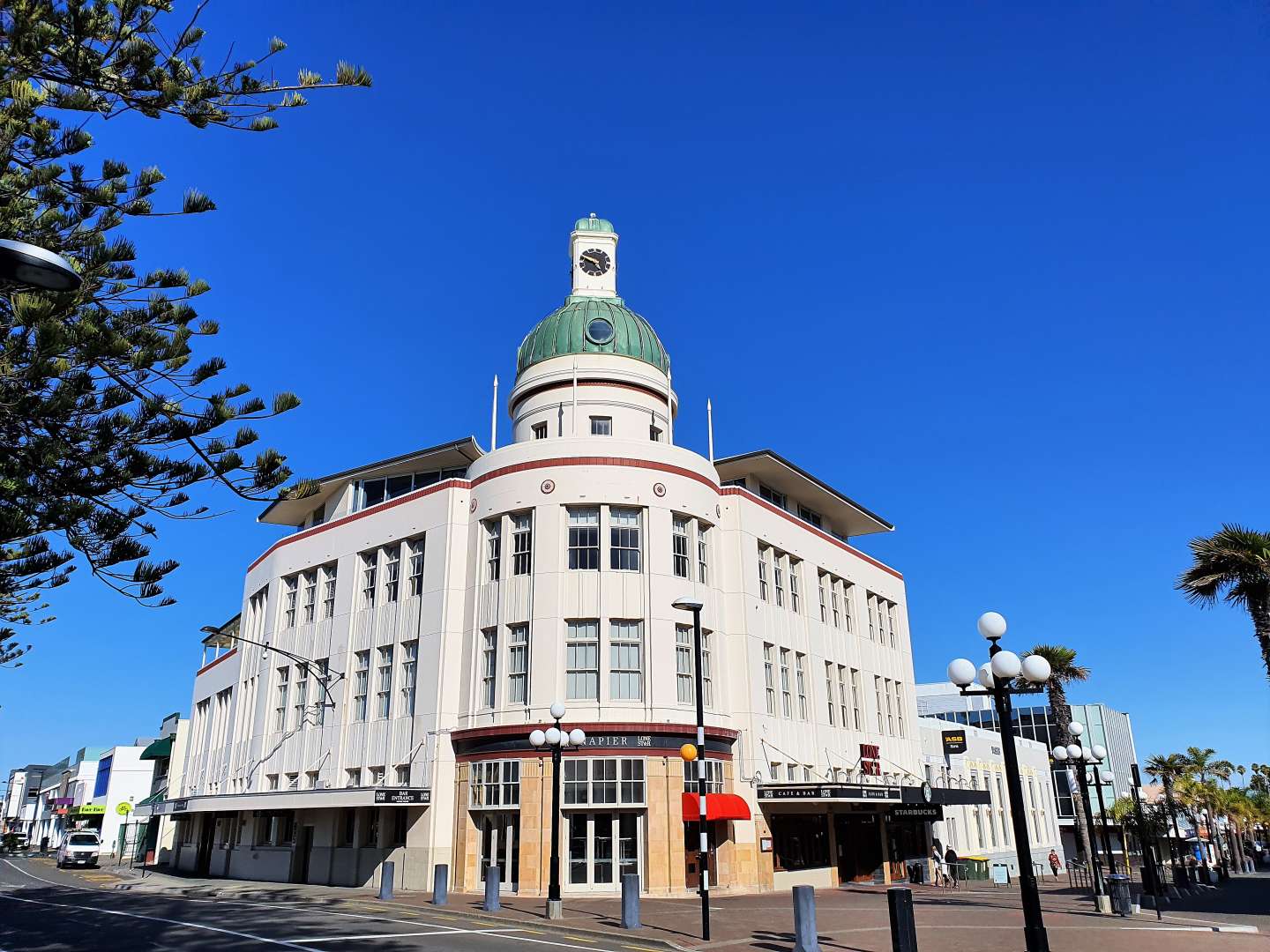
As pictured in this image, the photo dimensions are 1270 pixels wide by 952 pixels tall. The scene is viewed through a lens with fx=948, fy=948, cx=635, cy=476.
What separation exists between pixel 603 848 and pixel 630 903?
26.8ft

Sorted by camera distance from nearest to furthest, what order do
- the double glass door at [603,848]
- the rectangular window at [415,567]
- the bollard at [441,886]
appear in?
the bollard at [441,886] → the double glass door at [603,848] → the rectangular window at [415,567]

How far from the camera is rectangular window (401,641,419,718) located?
33.3 meters

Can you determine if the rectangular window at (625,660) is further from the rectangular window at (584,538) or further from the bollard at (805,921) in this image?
the bollard at (805,921)

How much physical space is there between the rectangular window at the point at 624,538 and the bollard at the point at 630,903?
1231cm

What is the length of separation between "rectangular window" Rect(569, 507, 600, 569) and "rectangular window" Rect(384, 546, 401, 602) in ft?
26.2

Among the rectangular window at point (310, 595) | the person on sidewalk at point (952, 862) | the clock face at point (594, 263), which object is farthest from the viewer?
the clock face at point (594, 263)

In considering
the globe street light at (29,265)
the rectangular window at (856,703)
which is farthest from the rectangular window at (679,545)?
the globe street light at (29,265)

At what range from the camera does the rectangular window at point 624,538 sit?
31359 mm

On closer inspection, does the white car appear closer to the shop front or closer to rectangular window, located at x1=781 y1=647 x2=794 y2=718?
the shop front

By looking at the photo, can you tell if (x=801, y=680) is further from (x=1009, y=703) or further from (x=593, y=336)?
(x=1009, y=703)

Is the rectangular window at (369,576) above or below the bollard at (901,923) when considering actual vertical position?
above

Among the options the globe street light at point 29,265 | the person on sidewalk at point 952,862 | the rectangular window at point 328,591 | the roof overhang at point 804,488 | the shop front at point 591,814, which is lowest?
the person on sidewalk at point 952,862

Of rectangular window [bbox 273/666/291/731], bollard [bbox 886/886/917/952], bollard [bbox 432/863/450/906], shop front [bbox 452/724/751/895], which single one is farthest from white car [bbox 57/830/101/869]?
bollard [bbox 886/886/917/952]

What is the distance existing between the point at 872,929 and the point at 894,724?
25.2m
